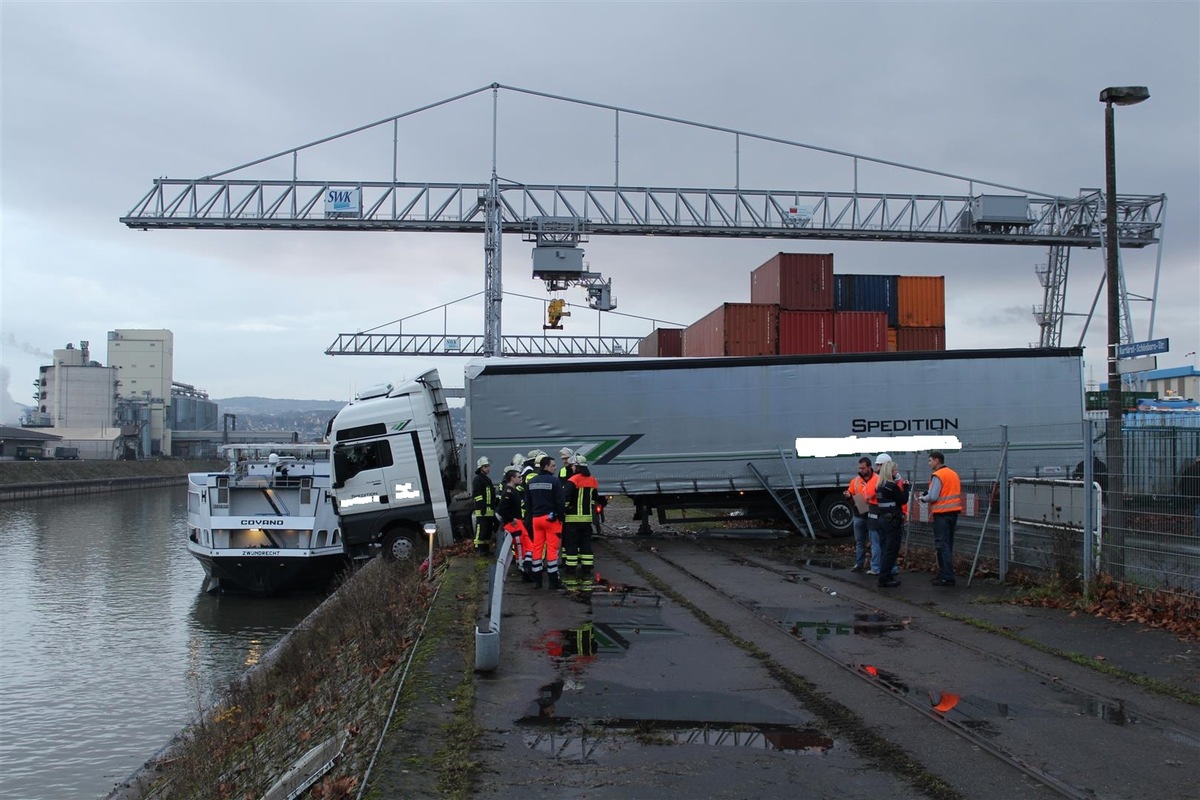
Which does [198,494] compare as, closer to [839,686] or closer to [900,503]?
[900,503]

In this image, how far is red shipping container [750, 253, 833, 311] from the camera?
34156mm

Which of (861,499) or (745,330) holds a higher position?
(745,330)

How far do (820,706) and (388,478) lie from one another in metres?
13.4

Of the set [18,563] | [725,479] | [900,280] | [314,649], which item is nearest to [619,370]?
[725,479]

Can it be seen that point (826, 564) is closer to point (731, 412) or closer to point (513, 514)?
point (731, 412)

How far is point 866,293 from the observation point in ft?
117

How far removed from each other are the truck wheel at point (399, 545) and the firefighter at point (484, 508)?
2.17m

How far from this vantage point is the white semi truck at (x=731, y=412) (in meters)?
20.3

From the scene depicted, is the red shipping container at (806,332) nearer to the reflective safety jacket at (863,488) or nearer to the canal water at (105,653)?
the canal water at (105,653)

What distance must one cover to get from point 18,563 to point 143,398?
109080mm

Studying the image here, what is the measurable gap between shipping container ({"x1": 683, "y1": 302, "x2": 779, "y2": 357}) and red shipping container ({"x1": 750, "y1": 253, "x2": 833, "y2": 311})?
109 centimetres

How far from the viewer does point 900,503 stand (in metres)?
13.2

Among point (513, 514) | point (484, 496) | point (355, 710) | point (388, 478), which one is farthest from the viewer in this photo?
point (388, 478)

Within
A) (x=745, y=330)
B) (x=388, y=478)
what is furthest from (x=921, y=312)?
(x=388, y=478)
